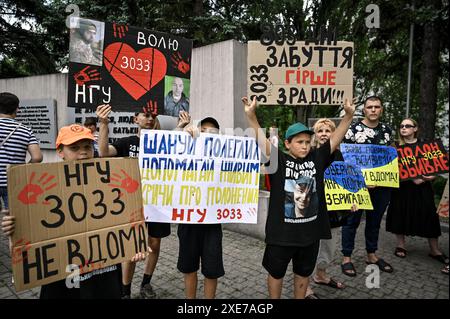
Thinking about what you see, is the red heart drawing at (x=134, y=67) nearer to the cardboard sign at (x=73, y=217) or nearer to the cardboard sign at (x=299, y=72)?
the cardboard sign at (x=299, y=72)

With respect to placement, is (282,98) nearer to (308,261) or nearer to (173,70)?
(173,70)

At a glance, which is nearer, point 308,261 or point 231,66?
point 308,261

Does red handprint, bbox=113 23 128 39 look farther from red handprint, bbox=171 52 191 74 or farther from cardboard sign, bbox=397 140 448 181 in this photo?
cardboard sign, bbox=397 140 448 181

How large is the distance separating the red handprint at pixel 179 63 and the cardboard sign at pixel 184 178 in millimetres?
842

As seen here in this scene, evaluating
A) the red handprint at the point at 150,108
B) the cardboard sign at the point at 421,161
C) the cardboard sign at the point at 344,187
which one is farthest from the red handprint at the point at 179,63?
the cardboard sign at the point at 421,161

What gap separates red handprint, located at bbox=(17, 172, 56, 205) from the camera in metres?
1.82

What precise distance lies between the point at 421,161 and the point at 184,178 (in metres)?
3.30

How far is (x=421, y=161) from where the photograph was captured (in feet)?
13.8

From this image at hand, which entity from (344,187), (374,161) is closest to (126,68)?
(344,187)

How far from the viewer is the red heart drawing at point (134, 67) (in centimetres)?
288

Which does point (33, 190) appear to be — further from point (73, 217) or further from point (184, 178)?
point (184, 178)
